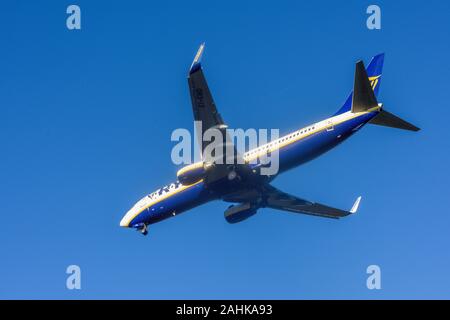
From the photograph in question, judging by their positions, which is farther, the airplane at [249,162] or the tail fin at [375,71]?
the tail fin at [375,71]

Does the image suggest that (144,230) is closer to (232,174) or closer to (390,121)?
(232,174)

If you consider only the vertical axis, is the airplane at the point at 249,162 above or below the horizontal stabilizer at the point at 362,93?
below

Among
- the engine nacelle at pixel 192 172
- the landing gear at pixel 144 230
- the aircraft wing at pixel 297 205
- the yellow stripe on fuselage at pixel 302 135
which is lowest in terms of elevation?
the landing gear at pixel 144 230

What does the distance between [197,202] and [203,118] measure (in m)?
10.1

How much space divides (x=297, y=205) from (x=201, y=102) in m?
16.7

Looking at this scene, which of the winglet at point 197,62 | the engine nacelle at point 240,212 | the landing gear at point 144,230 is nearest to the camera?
the winglet at point 197,62

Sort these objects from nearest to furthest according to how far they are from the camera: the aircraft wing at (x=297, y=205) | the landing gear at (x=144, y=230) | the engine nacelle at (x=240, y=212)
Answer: the engine nacelle at (x=240, y=212) → the aircraft wing at (x=297, y=205) → the landing gear at (x=144, y=230)

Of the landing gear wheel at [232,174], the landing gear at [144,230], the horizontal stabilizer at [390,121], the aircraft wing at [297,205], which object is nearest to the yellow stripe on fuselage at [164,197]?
the landing gear at [144,230]

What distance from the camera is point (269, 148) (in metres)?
50.6

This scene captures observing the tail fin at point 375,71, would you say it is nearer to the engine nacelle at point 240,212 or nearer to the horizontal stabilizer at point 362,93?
the horizontal stabilizer at point 362,93

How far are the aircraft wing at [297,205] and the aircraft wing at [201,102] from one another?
405 inches

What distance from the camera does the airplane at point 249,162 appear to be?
45906mm

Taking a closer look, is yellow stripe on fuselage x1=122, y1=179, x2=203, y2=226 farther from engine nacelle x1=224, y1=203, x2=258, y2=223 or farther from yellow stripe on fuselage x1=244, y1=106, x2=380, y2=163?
yellow stripe on fuselage x1=244, y1=106, x2=380, y2=163
